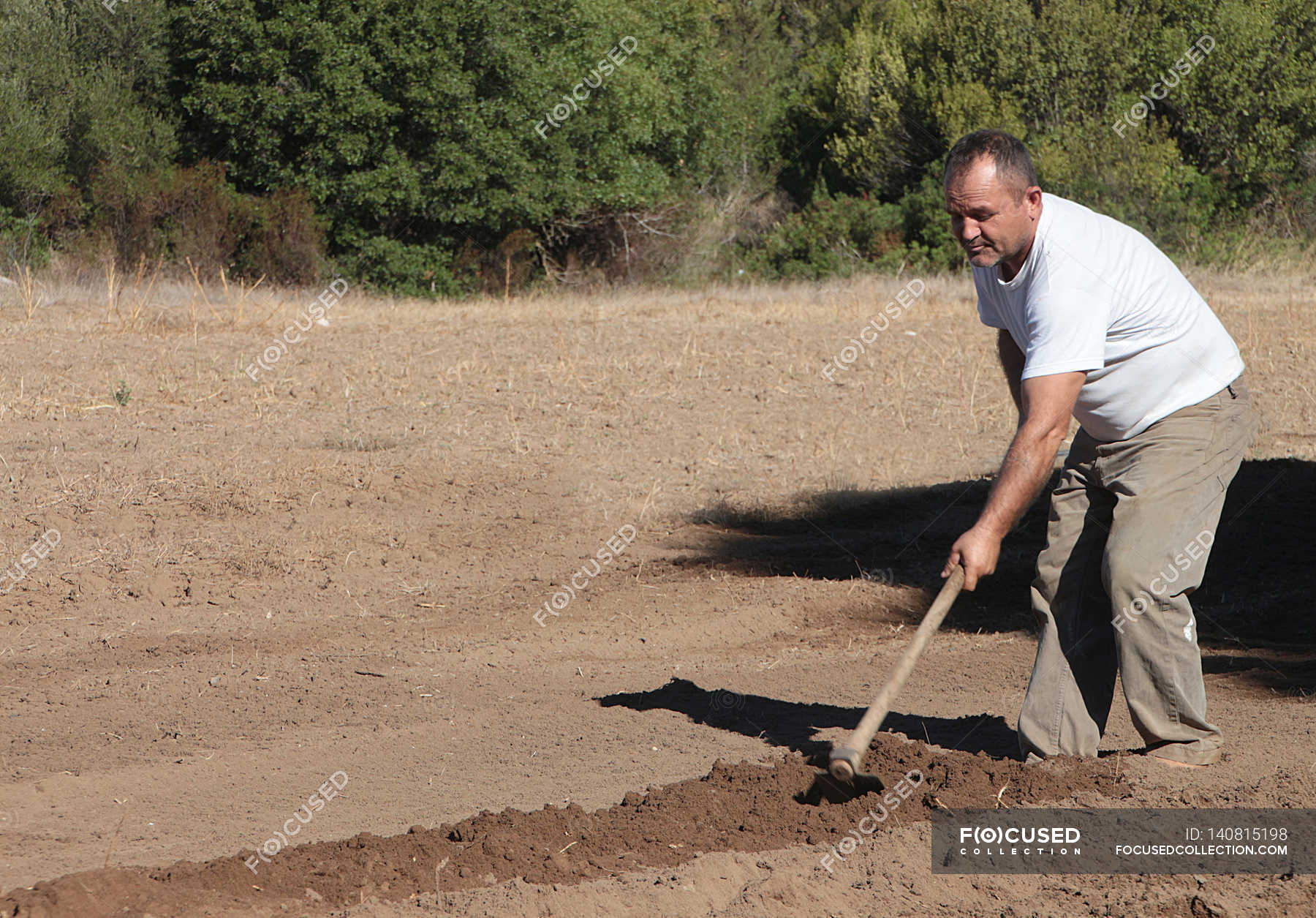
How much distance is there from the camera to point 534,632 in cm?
622

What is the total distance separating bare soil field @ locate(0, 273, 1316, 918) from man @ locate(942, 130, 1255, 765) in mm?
275

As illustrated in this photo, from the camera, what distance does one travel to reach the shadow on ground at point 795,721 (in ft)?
14.8

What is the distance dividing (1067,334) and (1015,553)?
4371mm

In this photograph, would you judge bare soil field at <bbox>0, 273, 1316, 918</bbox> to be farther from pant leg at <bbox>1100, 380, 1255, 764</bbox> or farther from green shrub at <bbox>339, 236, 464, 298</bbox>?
green shrub at <bbox>339, 236, 464, 298</bbox>

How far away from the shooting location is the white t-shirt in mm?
3479

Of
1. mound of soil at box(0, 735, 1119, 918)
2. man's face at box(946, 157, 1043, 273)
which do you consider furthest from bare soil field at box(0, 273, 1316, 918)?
man's face at box(946, 157, 1043, 273)

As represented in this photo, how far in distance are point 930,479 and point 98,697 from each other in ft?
20.7

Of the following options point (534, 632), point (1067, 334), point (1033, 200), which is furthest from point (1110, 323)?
point (534, 632)

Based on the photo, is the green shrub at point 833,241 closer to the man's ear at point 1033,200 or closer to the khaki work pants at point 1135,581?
the khaki work pants at point 1135,581

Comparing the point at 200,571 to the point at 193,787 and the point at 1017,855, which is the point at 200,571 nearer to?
the point at 193,787

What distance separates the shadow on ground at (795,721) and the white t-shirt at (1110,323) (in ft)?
4.21

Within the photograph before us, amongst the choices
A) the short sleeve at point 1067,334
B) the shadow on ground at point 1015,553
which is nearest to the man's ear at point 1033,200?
the short sleeve at point 1067,334

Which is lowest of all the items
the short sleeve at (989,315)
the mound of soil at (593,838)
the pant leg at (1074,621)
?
the mound of soil at (593,838)

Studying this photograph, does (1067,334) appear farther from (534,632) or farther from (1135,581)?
(534,632)
